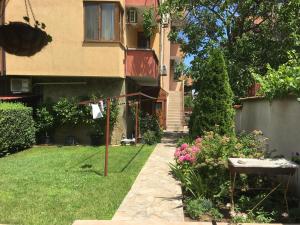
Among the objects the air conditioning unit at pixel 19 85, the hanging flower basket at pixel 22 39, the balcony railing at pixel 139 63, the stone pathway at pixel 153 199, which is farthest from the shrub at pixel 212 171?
the air conditioning unit at pixel 19 85

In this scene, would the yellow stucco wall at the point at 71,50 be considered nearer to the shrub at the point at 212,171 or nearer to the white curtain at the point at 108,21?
the white curtain at the point at 108,21

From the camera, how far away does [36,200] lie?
27.8 feet

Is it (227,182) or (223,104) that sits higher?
(223,104)

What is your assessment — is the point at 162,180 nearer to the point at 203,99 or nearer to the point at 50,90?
the point at 203,99

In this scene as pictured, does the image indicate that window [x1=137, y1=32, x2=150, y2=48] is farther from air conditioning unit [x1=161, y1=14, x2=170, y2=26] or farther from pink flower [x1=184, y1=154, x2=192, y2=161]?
pink flower [x1=184, y1=154, x2=192, y2=161]

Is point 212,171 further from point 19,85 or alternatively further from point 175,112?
point 175,112

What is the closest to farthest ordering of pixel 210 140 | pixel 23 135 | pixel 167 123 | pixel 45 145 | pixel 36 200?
pixel 36 200
pixel 210 140
pixel 23 135
pixel 45 145
pixel 167 123

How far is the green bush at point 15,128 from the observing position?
15969 millimetres

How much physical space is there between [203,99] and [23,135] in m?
7.83

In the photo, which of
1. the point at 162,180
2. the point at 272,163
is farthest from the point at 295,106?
the point at 162,180

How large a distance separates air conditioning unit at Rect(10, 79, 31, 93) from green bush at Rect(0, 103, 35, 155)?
127 centimetres

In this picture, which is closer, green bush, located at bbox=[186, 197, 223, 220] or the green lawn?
the green lawn

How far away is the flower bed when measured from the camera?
24.7 feet

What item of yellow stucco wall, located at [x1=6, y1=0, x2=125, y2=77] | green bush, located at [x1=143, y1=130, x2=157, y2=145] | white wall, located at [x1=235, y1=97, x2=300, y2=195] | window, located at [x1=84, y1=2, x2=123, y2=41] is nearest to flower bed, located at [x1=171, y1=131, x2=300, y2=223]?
white wall, located at [x1=235, y1=97, x2=300, y2=195]
